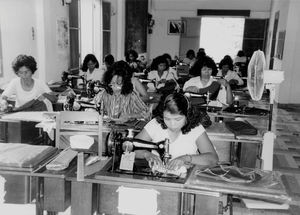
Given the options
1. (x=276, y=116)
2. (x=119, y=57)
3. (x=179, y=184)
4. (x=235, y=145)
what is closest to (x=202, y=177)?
(x=179, y=184)

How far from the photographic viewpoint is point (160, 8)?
41.2ft

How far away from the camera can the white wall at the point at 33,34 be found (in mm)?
5102

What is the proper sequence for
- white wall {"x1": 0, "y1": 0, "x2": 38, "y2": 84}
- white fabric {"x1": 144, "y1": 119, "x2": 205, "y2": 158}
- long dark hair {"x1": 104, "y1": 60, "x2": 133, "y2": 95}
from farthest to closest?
1. white wall {"x1": 0, "y1": 0, "x2": 38, "y2": 84}
2. long dark hair {"x1": 104, "y1": 60, "x2": 133, "y2": 95}
3. white fabric {"x1": 144, "y1": 119, "x2": 205, "y2": 158}

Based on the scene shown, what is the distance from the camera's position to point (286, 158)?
5.00 meters

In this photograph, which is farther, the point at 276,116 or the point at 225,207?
the point at 276,116

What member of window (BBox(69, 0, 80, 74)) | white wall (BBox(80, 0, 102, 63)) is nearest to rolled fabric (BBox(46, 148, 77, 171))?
window (BBox(69, 0, 80, 74))

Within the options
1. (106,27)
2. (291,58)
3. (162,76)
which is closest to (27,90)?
(162,76)

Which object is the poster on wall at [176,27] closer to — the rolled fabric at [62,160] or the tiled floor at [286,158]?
the tiled floor at [286,158]

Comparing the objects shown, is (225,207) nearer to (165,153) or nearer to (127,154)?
(165,153)

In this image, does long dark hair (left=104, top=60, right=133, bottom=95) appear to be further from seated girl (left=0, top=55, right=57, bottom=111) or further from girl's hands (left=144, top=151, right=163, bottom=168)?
girl's hands (left=144, top=151, right=163, bottom=168)

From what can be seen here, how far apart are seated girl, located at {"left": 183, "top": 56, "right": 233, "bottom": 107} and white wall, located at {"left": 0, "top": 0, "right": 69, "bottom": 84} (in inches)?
94.7

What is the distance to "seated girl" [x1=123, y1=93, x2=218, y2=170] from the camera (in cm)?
234

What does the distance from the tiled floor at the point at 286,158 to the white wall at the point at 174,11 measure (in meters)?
4.57

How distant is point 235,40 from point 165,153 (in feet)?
35.5
